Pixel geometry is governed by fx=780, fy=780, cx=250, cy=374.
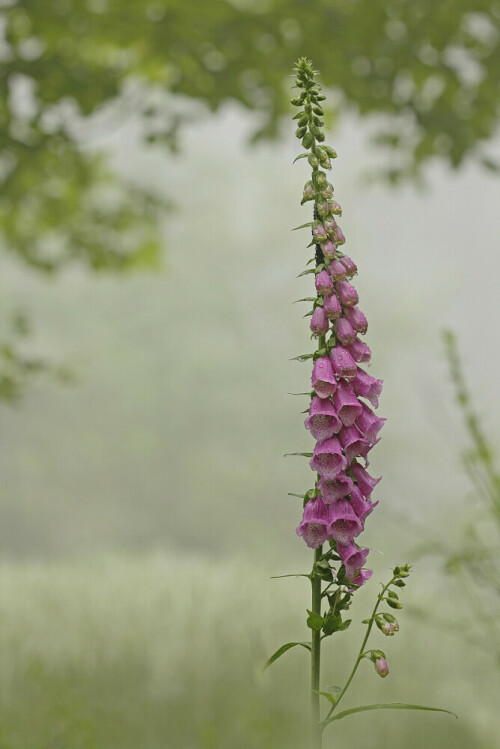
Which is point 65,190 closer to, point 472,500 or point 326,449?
point 472,500

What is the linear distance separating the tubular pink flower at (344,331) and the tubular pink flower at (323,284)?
0.04 m

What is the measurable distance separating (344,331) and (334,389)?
0.26 feet

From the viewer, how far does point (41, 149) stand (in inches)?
261

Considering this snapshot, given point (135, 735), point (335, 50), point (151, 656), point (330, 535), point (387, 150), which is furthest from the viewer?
point (387, 150)

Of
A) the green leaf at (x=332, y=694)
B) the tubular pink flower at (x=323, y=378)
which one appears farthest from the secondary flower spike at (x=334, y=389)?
the green leaf at (x=332, y=694)

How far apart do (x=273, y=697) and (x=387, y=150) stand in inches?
251

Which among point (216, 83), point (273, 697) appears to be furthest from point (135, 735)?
point (216, 83)

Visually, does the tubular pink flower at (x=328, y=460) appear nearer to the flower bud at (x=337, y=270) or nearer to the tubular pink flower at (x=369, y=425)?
the tubular pink flower at (x=369, y=425)

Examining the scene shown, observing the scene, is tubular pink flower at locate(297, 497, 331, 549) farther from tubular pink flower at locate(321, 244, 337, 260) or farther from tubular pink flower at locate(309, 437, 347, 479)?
tubular pink flower at locate(321, 244, 337, 260)

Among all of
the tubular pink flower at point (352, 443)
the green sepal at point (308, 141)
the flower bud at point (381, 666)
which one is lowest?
the flower bud at point (381, 666)

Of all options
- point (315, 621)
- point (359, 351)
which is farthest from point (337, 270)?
point (315, 621)

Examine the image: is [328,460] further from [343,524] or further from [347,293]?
[347,293]

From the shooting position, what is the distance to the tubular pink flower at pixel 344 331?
1.03 m

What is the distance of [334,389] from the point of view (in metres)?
1.03
